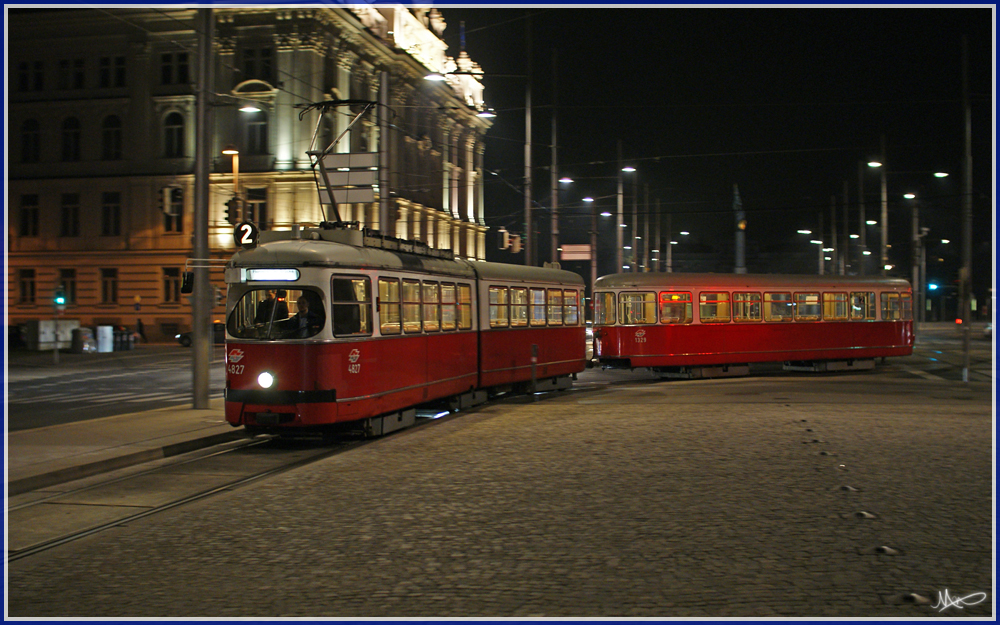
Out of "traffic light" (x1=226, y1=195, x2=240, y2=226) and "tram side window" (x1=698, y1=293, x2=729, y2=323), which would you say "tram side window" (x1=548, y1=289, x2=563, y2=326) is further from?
"traffic light" (x1=226, y1=195, x2=240, y2=226)

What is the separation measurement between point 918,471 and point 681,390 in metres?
11.9

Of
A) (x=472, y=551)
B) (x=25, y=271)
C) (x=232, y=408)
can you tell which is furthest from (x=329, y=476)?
(x=25, y=271)

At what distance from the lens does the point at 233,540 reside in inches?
287

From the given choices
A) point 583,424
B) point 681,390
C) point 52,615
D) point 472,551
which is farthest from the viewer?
point 681,390

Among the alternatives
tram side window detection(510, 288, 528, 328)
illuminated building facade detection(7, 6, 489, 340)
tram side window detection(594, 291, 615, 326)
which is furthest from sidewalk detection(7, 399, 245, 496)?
illuminated building facade detection(7, 6, 489, 340)

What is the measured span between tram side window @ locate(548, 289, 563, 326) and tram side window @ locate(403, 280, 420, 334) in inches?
255

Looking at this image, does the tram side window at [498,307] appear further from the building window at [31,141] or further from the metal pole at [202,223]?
the building window at [31,141]

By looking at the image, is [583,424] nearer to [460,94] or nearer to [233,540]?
[233,540]

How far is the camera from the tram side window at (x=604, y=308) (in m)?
25.6

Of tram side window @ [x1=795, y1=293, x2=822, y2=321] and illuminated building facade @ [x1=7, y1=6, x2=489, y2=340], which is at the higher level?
illuminated building facade @ [x1=7, y1=6, x2=489, y2=340]

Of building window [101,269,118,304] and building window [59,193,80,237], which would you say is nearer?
building window [101,269,118,304]

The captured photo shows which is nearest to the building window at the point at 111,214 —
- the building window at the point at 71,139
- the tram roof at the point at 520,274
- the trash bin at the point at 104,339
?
the building window at the point at 71,139

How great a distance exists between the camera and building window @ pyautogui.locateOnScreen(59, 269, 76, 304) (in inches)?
2110
